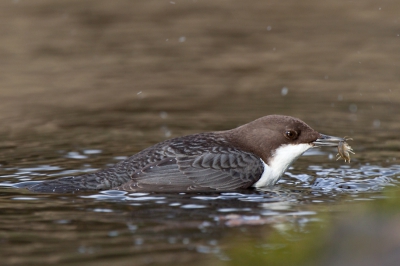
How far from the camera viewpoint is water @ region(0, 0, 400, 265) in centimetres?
576

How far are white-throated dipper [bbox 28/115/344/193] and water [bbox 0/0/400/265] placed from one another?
15 centimetres

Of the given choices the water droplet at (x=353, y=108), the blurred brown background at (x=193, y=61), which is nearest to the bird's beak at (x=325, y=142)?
the blurred brown background at (x=193, y=61)

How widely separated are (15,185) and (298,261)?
497 centimetres

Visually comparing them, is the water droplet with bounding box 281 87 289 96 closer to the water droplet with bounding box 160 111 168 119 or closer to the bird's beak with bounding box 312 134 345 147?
the water droplet with bounding box 160 111 168 119

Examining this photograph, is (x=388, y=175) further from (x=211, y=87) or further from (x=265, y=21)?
(x=265, y=21)

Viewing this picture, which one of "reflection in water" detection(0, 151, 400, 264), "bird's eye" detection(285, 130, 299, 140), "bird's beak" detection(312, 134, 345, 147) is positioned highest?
"bird's eye" detection(285, 130, 299, 140)

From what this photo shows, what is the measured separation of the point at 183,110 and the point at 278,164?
380 cm

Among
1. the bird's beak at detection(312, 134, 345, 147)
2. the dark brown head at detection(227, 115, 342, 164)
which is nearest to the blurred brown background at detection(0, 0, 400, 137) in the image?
the dark brown head at detection(227, 115, 342, 164)

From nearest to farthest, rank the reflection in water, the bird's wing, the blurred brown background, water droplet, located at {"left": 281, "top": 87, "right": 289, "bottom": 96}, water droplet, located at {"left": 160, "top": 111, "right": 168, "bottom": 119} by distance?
the reflection in water → the bird's wing → water droplet, located at {"left": 160, "top": 111, "right": 168, "bottom": 119} → the blurred brown background → water droplet, located at {"left": 281, "top": 87, "right": 289, "bottom": 96}

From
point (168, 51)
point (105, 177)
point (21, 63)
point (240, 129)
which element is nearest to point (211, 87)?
point (168, 51)

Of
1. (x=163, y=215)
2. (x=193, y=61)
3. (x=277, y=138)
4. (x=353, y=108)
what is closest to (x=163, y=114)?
(x=353, y=108)

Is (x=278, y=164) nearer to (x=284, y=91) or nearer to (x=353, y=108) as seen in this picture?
(x=353, y=108)

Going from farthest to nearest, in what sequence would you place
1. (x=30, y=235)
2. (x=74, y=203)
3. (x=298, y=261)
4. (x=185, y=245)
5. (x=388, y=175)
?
(x=388, y=175) → (x=74, y=203) → (x=30, y=235) → (x=185, y=245) → (x=298, y=261)

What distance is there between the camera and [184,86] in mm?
12672
